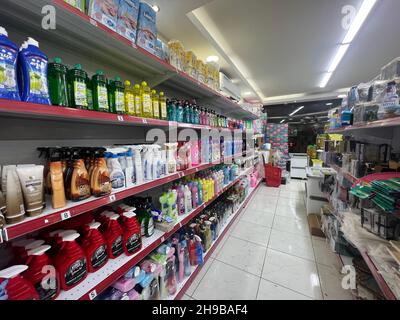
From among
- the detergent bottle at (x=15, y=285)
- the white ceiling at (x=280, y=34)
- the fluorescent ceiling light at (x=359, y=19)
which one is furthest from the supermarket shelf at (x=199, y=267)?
the fluorescent ceiling light at (x=359, y=19)

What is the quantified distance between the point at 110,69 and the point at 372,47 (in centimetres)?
389

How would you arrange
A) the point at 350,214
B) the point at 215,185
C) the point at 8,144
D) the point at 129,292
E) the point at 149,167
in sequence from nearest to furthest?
the point at 8,144
the point at 129,292
the point at 149,167
the point at 350,214
the point at 215,185

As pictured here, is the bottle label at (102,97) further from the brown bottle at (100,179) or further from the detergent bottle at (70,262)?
the detergent bottle at (70,262)

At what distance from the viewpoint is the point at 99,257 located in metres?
0.91

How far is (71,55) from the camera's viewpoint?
1094 millimetres

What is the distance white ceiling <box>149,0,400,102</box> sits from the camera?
70.4 inches

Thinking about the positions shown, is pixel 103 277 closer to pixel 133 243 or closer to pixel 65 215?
pixel 133 243

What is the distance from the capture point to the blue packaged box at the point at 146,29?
3.47 ft

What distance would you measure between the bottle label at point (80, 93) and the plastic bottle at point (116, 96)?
0.17 m

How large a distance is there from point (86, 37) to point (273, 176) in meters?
4.96

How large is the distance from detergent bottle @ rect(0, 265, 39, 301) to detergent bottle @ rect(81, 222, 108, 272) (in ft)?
0.78

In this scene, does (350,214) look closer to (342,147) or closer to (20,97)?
(342,147)

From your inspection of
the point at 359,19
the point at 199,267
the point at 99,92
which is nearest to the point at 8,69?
the point at 99,92

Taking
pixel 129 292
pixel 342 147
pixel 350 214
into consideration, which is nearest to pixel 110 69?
pixel 129 292
